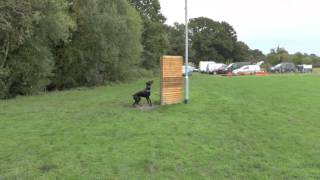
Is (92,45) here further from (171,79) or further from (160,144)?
(160,144)

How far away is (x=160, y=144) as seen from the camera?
902cm

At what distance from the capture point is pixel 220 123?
1206 cm

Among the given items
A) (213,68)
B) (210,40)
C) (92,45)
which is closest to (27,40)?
(92,45)

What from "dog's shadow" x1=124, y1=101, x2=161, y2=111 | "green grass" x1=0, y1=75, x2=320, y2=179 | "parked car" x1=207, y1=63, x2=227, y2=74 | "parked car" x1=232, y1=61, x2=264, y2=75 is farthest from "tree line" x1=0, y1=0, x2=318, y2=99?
"parked car" x1=207, y1=63, x2=227, y2=74

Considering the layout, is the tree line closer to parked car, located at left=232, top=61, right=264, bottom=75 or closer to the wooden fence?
the wooden fence

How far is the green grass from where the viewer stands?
7.09 m

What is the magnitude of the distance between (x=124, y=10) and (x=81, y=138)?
2893 cm

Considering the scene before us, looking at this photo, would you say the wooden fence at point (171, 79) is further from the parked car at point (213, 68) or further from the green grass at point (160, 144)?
the parked car at point (213, 68)

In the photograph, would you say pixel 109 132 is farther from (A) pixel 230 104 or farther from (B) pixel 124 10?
(B) pixel 124 10

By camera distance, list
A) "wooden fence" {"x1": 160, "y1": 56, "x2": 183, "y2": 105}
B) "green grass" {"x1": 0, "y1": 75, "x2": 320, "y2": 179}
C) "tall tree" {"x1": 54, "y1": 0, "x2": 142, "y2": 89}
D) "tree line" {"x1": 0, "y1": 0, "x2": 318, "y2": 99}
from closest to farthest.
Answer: "green grass" {"x1": 0, "y1": 75, "x2": 320, "y2": 179}, "wooden fence" {"x1": 160, "y1": 56, "x2": 183, "y2": 105}, "tree line" {"x1": 0, "y1": 0, "x2": 318, "y2": 99}, "tall tree" {"x1": 54, "y1": 0, "x2": 142, "y2": 89}

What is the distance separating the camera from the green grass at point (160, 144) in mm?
7094

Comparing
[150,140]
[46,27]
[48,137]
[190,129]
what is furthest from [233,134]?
[46,27]

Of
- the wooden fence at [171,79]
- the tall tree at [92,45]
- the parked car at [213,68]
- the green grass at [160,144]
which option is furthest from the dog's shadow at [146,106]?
the parked car at [213,68]

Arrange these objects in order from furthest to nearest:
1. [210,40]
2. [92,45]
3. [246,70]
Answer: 1. [210,40]
2. [246,70]
3. [92,45]
